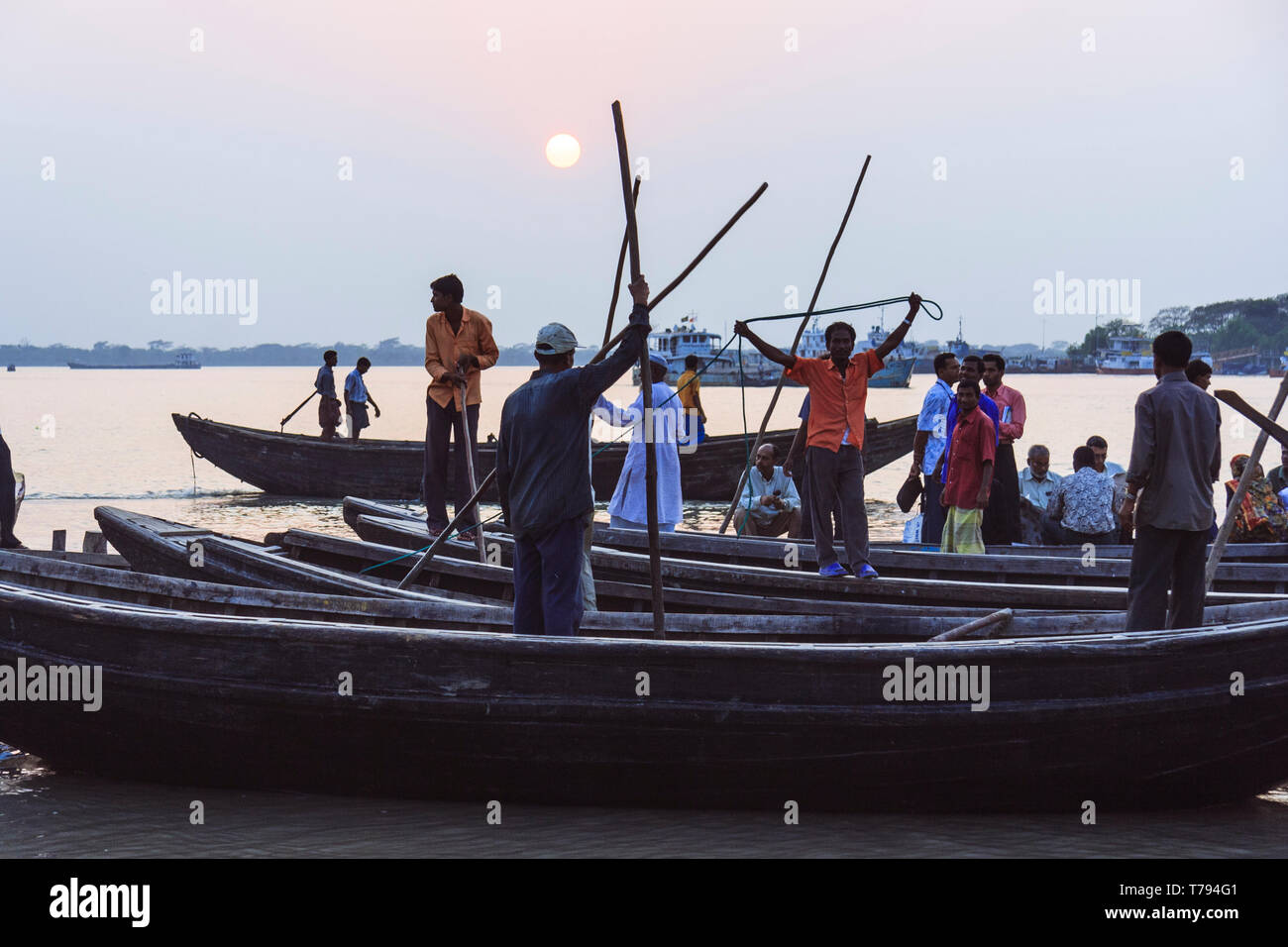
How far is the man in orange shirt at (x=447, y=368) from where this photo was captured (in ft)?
23.5

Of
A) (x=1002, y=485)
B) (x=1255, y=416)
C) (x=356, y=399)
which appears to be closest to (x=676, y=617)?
(x=1255, y=416)

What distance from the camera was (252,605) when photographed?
554 centimetres

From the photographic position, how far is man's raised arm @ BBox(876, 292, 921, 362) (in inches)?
234

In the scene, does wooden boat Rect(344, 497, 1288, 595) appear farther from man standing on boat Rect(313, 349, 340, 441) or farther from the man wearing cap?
man standing on boat Rect(313, 349, 340, 441)

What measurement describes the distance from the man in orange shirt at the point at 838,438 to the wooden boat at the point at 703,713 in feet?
6.07

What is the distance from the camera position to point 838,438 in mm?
6238

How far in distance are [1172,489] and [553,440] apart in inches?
94.5

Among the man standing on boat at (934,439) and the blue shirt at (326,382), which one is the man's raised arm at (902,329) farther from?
the blue shirt at (326,382)

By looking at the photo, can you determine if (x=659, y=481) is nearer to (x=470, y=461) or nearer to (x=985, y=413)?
(x=470, y=461)

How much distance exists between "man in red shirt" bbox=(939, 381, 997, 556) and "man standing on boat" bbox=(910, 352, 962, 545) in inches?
47.5

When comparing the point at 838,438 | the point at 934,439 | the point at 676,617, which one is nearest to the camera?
the point at 676,617

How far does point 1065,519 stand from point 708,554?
278cm
